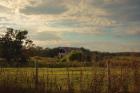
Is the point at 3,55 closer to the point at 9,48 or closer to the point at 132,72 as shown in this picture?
the point at 9,48

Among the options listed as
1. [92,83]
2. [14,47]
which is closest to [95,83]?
[92,83]

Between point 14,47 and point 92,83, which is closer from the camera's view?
point 92,83

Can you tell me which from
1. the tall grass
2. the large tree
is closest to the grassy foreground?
the tall grass

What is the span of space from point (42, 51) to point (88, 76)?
81.6 m

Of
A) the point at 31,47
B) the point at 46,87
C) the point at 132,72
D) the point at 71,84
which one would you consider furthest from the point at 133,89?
the point at 31,47

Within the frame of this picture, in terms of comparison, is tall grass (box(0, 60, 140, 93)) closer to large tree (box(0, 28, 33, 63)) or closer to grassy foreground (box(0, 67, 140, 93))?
grassy foreground (box(0, 67, 140, 93))

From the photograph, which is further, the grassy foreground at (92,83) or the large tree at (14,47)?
the large tree at (14,47)

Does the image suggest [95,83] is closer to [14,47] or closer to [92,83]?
[92,83]

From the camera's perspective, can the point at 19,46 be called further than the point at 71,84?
Yes

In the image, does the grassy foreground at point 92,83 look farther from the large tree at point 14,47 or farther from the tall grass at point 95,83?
the large tree at point 14,47

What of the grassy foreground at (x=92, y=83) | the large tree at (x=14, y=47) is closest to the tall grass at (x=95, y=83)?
the grassy foreground at (x=92, y=83)

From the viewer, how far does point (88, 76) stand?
1773 cm

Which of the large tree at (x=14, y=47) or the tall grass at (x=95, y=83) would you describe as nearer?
the tall grass at (x=95, y=83)

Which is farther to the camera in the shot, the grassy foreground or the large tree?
the large tree
